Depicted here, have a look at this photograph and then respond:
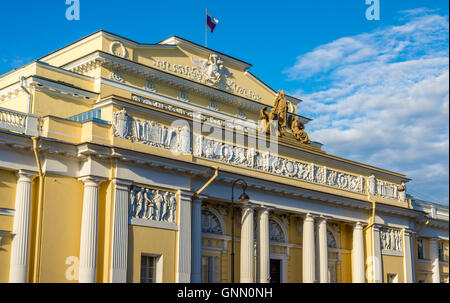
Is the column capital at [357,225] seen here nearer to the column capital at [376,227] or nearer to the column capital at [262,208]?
the column capital at [376,227]

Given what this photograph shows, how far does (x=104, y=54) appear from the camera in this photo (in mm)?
26781

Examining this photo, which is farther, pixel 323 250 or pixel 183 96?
pixel 183 96

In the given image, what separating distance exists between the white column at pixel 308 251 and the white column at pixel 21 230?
13367mm

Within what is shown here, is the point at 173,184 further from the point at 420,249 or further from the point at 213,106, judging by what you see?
the point at 420,249

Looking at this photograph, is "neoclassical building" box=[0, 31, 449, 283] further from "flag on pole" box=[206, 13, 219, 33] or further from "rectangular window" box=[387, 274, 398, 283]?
"flag on pole" box=[206, 13, 219, 33]

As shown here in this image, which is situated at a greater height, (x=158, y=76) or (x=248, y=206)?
(x=158, y=76)

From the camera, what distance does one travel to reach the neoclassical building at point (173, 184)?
68.2ft

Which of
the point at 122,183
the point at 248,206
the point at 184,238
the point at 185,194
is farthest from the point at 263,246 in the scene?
the point at 122,183

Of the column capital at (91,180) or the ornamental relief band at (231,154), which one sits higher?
the ornamental relief band at (231,154)

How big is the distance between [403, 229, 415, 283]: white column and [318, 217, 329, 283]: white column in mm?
6943

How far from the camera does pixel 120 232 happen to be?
21312 millimetres

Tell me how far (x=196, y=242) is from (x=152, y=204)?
8.65ft

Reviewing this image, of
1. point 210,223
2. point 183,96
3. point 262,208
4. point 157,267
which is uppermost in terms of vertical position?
point 183,96

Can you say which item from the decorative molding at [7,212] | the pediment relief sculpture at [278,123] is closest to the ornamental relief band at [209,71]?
the pediment relief sculpture at [278,123]
